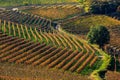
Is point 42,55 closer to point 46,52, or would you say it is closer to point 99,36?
point 46,52

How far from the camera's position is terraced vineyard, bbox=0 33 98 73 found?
67.4m

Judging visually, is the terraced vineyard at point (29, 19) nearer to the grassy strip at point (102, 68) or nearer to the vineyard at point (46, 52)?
the vineyard at point (46, 52)

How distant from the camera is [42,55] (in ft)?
240

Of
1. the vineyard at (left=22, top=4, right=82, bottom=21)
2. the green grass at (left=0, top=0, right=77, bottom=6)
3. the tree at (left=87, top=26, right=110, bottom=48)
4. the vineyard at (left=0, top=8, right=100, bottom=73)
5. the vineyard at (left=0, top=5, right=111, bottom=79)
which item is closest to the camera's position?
the vineyard at (left=0, top=5, right=111, bottom=79)

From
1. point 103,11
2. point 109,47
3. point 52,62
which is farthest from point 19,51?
point 103,11

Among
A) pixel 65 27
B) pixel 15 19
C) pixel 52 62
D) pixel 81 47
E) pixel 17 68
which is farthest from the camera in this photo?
pixel 65 27

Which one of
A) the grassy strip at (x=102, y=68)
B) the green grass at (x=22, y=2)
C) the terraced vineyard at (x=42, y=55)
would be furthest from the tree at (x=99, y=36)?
the green grass at (x=22, y=2)

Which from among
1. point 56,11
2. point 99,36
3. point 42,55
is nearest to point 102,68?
point 42,55

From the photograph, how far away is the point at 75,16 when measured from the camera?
5792 inches

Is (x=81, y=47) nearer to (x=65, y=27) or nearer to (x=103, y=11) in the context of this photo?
(x=65, y=27)

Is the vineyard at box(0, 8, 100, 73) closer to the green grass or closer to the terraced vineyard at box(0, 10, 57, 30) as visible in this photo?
A: the terraced vineyard at box(0, 10, 57, 30)

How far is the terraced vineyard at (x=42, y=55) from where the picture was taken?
221 ft

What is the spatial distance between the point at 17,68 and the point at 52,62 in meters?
10.2

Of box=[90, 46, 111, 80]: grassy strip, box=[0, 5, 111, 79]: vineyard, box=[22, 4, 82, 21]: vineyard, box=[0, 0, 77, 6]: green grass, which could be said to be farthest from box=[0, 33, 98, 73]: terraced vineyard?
box=[0, 0, 77, 6]: green grass
